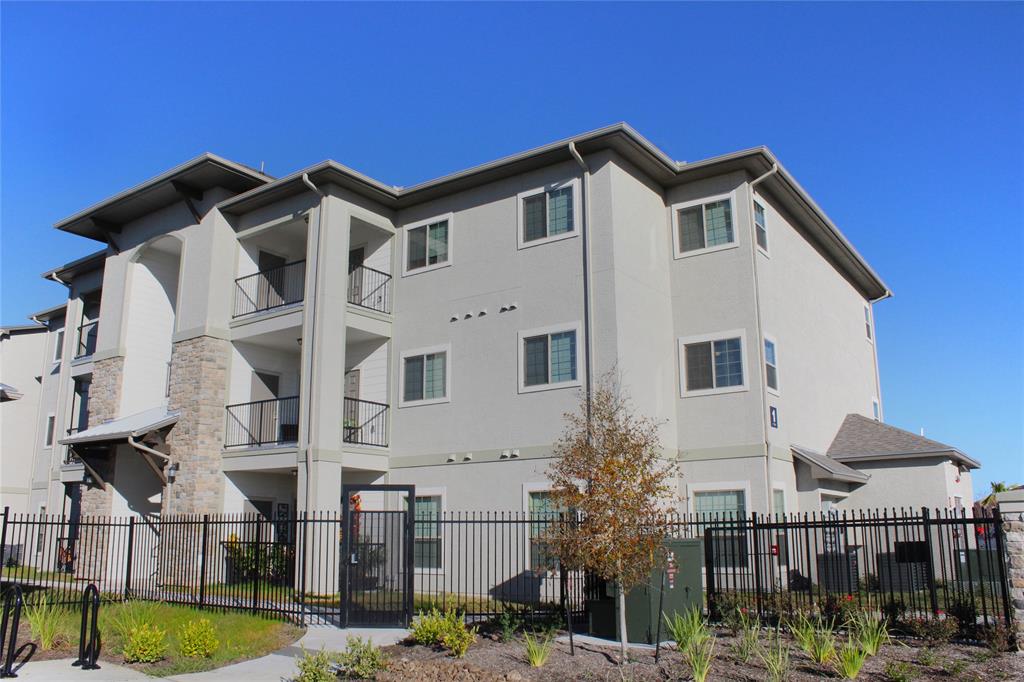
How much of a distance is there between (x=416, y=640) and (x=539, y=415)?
7.47 metres

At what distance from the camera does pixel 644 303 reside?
19.1 metres

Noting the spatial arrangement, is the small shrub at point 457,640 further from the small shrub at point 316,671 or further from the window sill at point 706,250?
the window sill at point 706,250

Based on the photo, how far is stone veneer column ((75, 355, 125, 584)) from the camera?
22.6m

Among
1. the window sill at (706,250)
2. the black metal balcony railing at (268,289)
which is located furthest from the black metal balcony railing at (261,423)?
the window sill at (706,250)

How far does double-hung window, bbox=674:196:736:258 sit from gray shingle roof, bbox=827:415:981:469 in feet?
21.5

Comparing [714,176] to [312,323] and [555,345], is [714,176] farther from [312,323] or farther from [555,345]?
[312,323]

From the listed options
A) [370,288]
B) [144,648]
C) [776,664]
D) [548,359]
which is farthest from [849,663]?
[370,288]

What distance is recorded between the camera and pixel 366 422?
21.5m

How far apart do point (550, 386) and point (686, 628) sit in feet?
26.3

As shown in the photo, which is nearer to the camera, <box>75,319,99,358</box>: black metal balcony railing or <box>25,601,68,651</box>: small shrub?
<box>25,601,68,651</box>: small shrub

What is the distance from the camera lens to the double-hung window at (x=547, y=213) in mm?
19422

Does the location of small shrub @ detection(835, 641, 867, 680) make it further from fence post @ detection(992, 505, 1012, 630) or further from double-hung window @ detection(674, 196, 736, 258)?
double-hung window @ detection(674, 196, 736, 258)

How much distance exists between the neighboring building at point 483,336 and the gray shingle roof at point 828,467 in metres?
0.07

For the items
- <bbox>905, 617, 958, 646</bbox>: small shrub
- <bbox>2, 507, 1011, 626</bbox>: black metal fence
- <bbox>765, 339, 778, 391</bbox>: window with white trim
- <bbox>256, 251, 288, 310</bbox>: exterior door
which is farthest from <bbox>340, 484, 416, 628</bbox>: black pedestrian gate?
<bbox>256, 251, 288, 310</bbox>: exterior door
